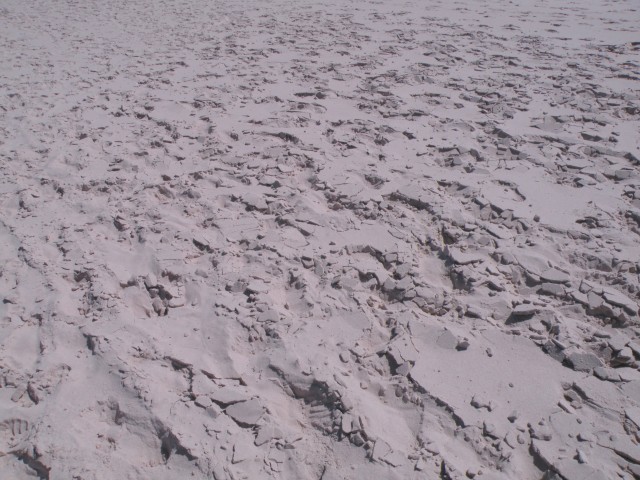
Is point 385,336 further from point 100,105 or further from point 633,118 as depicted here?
point 100,105

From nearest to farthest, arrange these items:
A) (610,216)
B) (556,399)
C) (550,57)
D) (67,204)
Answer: (556,399), (610,216), (67,204), (550,57)

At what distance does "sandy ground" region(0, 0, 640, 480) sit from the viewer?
1.68 meters

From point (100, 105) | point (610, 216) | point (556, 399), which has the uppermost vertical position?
point (100, 105)

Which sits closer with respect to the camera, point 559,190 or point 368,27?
point 559,190

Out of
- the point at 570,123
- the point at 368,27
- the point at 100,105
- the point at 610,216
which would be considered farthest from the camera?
the point at 368,27

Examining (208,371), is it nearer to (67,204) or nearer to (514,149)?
(67,204)

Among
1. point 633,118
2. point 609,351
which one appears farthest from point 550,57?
point 609,351

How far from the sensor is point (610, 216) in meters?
2.82

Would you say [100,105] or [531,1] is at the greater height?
[531,1]

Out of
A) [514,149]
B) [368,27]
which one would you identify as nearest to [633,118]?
[514,149]

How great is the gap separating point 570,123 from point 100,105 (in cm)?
432

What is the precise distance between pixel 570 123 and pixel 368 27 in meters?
3.88

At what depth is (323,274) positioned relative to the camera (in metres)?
2.44

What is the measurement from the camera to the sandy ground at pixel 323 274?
1.68 m
